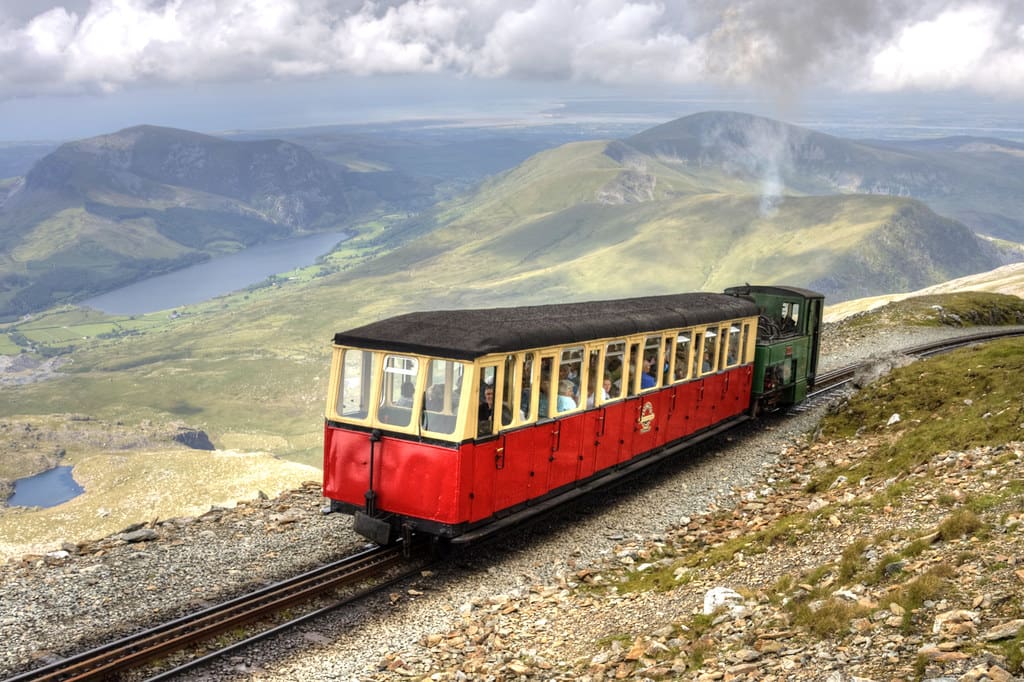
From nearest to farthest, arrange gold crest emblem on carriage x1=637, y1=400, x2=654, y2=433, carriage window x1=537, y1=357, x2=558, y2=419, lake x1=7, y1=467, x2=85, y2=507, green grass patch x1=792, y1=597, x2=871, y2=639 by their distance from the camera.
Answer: green grass patch x1=792, y1=597, x2=871, y2=639 → carriage window x1=537, y1=357, x2=558, y2=419 → gold crest emblem on carriage x1=637, y1=400, x2=654, y2=433 → lake x1=7, y1=467, x2=85, y2=507

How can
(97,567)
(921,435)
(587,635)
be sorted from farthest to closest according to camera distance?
(921,435) < (97,567) < (587,635)

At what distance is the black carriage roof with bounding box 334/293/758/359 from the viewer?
50.9 feet

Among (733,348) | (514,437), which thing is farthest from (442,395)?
(733,348)

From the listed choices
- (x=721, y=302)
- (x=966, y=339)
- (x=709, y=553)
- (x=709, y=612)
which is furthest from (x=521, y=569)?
(x=966, y=339)

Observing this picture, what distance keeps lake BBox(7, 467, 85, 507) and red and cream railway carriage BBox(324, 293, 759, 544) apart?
160 m

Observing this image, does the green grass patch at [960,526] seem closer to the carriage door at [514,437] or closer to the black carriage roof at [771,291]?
the carriage door at [514,437]

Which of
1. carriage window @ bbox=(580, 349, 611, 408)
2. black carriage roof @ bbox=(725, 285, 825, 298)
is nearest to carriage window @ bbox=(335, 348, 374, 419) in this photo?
carriage window @ bbox=(580, 349, 611, 408)

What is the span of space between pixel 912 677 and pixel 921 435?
42.1 ft

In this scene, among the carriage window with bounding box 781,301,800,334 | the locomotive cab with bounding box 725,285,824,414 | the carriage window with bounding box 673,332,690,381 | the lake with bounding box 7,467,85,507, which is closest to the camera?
the carriage window with bounding box 673,332,690,381

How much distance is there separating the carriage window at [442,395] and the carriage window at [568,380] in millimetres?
2622

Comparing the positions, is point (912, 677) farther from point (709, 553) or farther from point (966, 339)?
point (966, 339)

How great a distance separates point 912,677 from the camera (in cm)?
878

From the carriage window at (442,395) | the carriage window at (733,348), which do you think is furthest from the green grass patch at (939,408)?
the carriage window at (442,395)

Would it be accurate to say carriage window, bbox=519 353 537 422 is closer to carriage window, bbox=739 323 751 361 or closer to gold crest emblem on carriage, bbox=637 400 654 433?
gold crest emblem on carriage, bbox=637 400 654 433
